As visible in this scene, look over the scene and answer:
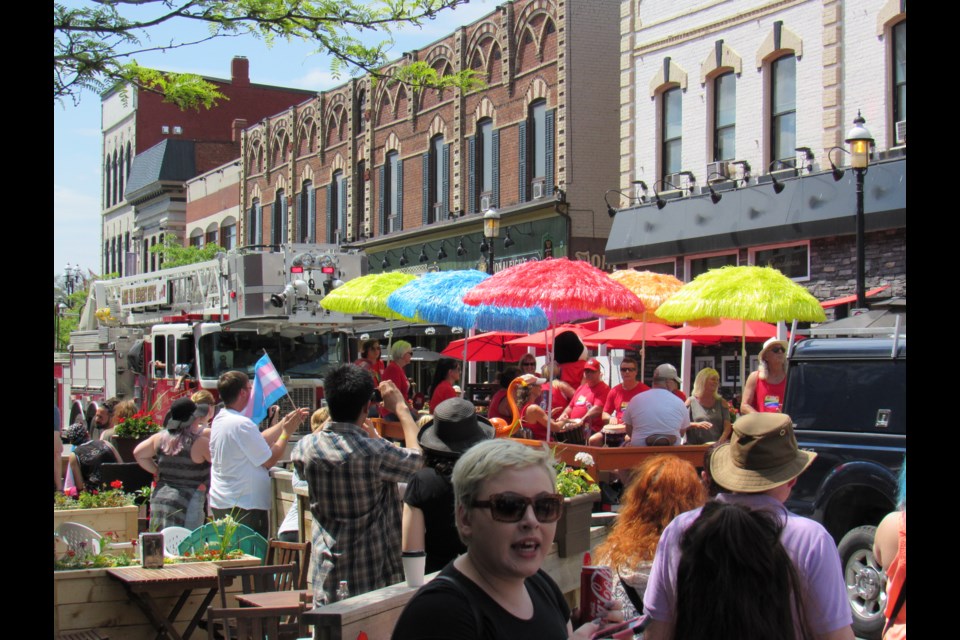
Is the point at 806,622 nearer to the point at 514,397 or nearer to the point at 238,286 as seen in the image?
the point at 514,397

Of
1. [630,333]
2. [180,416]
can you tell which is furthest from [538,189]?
[180,416]

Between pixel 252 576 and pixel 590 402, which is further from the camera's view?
pixel 590 402

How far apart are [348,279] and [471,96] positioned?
501 inches

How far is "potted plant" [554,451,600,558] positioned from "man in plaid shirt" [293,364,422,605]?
1153mm

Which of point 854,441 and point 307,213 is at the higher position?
point 307,213

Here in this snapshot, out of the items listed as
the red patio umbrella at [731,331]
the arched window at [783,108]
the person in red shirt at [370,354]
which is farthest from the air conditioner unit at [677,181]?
the person in red shirt at [370,354]

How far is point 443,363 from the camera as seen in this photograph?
45.3 ft

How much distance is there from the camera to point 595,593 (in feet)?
11.7

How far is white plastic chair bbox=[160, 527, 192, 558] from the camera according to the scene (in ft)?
25.0

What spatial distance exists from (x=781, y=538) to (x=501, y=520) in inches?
44.0

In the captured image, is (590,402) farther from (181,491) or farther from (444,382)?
(181,491)

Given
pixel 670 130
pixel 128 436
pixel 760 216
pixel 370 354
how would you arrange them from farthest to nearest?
pixel 670 130
pixel 760 216
pixel 370 354
pixel 128 436
